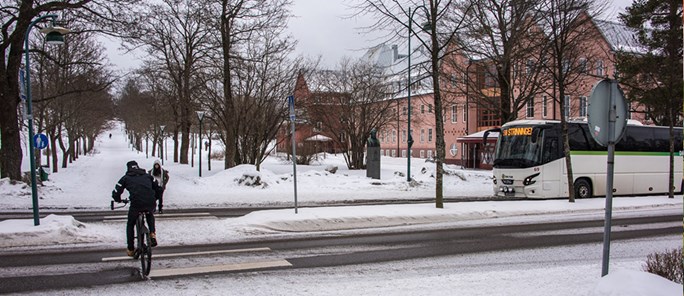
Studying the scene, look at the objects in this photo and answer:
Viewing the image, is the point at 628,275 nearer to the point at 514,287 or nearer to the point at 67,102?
the point at 514,287

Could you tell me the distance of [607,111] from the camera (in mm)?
5469

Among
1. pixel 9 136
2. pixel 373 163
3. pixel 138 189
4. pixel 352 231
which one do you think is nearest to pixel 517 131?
pixel 373 163

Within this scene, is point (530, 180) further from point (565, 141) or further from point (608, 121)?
point (608, 121)

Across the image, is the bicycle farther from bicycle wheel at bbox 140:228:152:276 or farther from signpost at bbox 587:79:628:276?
signpost at bbox 587:79:628:276

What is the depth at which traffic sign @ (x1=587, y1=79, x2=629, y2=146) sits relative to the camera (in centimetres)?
538

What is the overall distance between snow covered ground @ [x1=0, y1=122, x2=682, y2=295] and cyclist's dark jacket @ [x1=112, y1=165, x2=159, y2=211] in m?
1.38

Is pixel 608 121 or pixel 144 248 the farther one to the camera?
pixel 144 248

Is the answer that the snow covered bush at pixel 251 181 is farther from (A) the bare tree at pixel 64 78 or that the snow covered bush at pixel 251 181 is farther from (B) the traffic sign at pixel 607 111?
(B) the traffic sign at pixel 607 111

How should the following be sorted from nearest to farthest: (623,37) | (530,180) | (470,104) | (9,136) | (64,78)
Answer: (9,136) → (530,180) → (64,78) → (623,37) → (470,104)

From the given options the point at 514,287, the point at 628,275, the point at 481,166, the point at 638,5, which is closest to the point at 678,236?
the point at 514,287

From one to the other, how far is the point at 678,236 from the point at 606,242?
7776mm

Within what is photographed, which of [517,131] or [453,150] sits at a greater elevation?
[517,131]

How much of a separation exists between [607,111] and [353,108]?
104 ft

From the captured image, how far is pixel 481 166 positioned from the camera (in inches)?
1813
